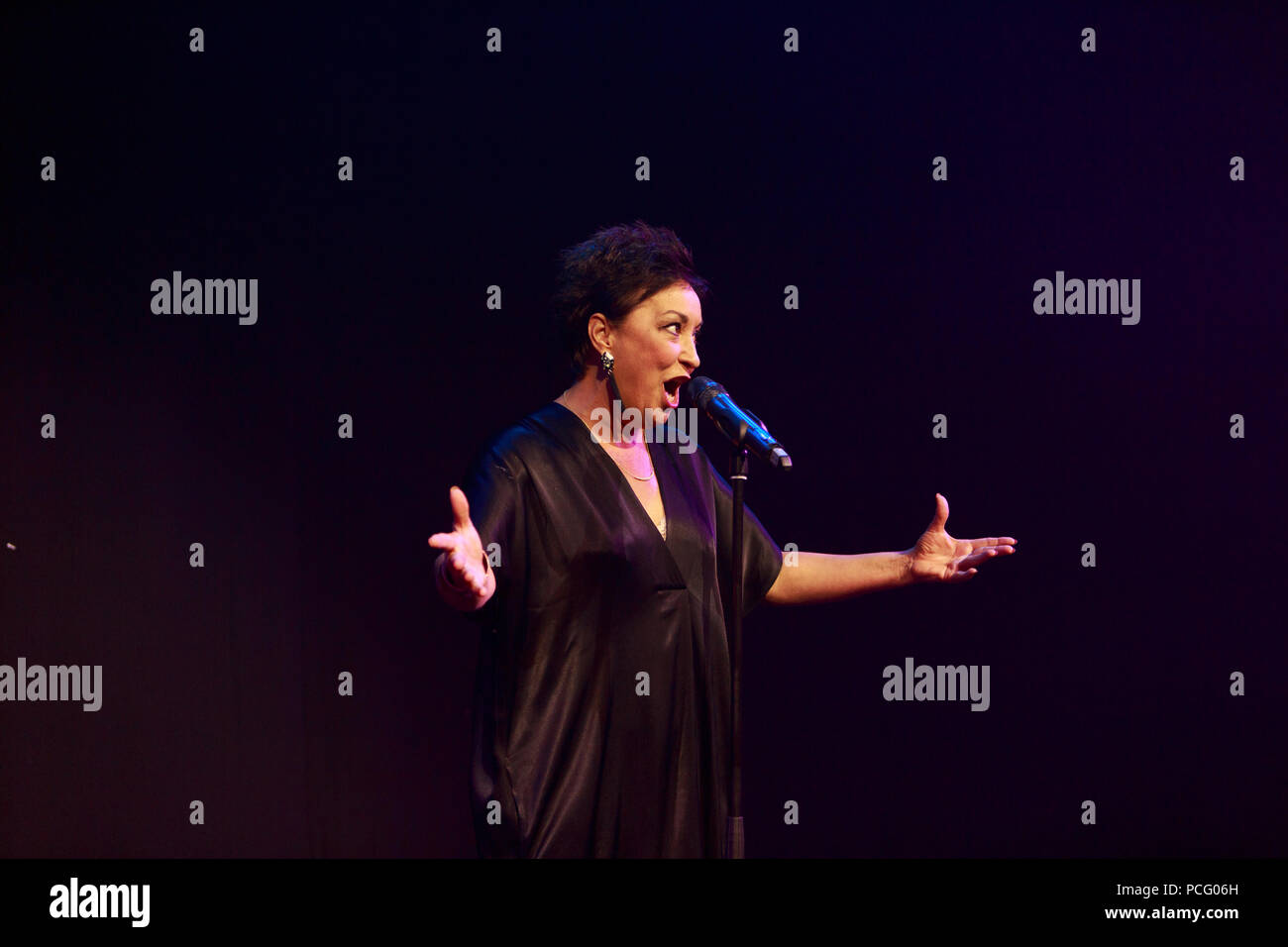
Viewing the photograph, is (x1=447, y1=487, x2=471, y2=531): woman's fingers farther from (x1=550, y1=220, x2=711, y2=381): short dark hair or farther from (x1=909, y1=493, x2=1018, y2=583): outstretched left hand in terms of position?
(x1=909, y1=493, x2=1018, y2=583): outstretched left hand

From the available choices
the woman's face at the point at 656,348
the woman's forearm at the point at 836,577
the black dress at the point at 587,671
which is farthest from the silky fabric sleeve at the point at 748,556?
the woman's face at the point at 656,348

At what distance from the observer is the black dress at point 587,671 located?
244cm

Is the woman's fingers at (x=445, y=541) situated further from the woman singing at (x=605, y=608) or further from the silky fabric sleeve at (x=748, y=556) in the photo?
the silky fabric sleeve at (x=748, y=556)

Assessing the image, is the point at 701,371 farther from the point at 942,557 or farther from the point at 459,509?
the point at 459,509

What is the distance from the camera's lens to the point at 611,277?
8.71ft

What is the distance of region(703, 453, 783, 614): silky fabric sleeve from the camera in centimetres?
279

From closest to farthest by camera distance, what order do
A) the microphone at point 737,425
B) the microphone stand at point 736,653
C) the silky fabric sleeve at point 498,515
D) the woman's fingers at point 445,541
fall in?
1. the woman's fingers at point 445,541
2. the microphone at point 737,425
3. the microphone stand at point 736,653
4. the silky fabric sleeve at point 498,515

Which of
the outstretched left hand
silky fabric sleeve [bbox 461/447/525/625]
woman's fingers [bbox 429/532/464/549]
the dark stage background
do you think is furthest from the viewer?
the dark stage background

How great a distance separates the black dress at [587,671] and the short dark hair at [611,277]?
250 mm

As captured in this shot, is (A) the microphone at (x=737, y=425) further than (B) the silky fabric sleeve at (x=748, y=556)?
No

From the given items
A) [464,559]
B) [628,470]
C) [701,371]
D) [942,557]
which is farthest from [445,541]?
[701,371]

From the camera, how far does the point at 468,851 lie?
341 cm

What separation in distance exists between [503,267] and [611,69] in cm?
64

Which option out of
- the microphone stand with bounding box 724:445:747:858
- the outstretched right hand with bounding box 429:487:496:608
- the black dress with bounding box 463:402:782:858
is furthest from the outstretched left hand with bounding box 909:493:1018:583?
the outstretched right hand with bounding box 429:487:496:608
